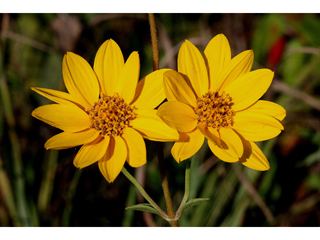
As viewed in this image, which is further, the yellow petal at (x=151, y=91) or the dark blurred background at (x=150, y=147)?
the dark blurred background at (x=150, y=147)

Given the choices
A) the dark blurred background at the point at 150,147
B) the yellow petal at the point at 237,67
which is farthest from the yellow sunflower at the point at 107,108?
the dark blurred background at the point at 150,147

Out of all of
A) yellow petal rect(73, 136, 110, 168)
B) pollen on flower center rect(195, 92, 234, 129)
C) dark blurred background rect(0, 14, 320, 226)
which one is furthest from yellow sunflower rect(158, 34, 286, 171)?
dark blurred background rect(0, 14, 320, 226)

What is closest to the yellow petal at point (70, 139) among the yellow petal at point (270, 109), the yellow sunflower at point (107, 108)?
the yellow sunflower at point (107, 108)

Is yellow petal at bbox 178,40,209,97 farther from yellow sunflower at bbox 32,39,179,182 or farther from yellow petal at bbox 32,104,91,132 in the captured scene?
yellow petal at bbox 32,104,91,132

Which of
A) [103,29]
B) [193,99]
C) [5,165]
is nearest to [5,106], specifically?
[5,165]

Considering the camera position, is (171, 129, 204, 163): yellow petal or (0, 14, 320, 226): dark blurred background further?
(0, 14, 320, 226): dark blurred background

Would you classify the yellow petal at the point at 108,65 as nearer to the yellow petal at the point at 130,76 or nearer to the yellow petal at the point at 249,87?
the yellow petal at the point at 130,76

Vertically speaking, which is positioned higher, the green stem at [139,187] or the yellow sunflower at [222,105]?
the yellow sunflower at [222,105]

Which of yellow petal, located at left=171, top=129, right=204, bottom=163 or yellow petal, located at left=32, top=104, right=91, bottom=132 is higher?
yellow petal, located at left=32, top=104, right=91, bottom=132
